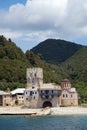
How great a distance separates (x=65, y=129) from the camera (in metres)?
61.7

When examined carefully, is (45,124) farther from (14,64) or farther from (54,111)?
(14,64)

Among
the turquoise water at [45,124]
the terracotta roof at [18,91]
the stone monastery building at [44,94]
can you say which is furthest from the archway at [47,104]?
the turquoise water at [45,124]

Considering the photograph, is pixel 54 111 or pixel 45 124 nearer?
Answer: pixel 45 124

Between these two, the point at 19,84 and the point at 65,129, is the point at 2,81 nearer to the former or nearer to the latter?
the point at 19,84

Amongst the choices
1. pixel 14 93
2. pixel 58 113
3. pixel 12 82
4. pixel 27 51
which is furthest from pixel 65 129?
pixel 27 51

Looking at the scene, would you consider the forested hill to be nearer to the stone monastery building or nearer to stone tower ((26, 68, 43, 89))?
stone tower ((26, 68, 43, 89))

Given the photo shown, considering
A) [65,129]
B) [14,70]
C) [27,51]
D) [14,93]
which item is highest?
[27,51]

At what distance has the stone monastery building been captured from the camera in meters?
108

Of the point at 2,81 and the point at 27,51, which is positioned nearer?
the point at 2,81

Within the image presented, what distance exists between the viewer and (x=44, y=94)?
10800 cm

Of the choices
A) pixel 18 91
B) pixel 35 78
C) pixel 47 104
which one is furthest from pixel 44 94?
pixel 18 91

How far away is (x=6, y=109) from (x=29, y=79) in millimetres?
12655

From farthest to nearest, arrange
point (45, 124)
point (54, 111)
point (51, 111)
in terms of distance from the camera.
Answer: point (54, 111) → point (51, 111) → point (45, 124)

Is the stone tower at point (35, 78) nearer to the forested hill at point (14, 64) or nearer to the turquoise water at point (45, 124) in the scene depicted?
the forested hill at point (14, 64)
